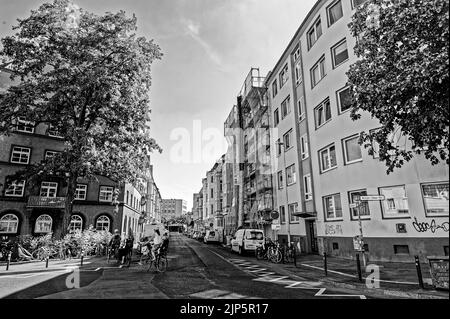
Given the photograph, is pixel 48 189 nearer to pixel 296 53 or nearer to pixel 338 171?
pixel 338 171

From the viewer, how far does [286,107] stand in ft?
92.6

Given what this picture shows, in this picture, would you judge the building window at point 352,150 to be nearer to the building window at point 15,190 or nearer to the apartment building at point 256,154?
the apartment building at point 256,154

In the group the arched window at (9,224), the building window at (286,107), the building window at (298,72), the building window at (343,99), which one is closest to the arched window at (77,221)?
the arched window at (9,224)

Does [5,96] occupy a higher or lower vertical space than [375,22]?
higher

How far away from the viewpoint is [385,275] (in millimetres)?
11148

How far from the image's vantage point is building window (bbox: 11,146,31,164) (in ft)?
93.6

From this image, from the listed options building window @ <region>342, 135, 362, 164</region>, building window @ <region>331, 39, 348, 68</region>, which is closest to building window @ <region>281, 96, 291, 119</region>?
building window @ <region>331, 39, 348, 68</region>

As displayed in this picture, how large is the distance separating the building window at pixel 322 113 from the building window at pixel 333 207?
5.49 meters

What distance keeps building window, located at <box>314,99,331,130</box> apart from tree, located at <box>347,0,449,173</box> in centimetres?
1052

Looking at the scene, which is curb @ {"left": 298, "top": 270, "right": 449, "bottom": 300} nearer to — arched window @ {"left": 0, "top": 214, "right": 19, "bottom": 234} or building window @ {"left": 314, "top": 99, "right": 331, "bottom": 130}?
building window @ {"left": 314, "top": 99, "right": 331, "bottom": 130}

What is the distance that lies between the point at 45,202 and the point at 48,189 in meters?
2.09

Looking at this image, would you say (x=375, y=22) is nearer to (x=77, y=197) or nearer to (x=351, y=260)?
(x=351, y=260)

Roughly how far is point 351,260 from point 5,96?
2517 centimetres
